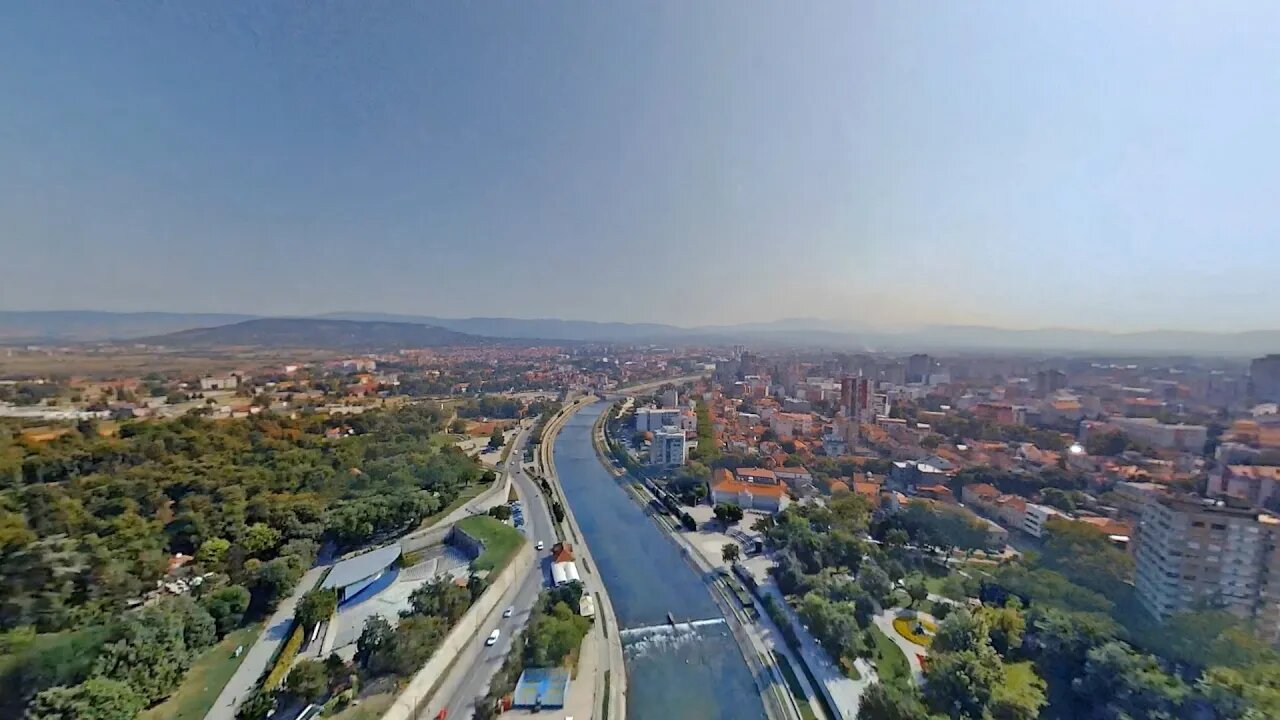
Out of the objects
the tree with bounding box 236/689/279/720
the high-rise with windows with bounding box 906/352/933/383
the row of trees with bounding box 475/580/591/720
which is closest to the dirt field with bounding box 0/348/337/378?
the tree with bounding box 236/689/279/720

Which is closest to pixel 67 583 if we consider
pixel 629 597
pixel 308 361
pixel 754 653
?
pixel 629 597

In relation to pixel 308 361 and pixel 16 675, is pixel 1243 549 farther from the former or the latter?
pixel 308 361

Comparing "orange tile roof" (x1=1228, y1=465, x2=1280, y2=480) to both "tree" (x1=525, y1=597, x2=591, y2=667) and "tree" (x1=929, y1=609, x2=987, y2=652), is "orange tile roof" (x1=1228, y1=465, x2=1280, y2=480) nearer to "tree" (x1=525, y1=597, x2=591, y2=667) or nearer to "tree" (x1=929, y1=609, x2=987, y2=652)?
"tree" (x1=929, y1=609, x2=987, y2=652)

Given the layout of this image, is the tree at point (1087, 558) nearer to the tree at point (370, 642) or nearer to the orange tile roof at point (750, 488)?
the orange tile roof at point (750, 488)

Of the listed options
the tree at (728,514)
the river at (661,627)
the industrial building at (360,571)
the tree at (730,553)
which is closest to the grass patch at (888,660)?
the river at (661,627)

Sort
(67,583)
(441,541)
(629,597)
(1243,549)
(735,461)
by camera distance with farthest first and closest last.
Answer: (735,461), (441,541), (629,597), (1243,549), (67,583)

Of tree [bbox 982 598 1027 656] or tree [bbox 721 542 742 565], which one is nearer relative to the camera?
tree [bbox 982 598 1027 656]

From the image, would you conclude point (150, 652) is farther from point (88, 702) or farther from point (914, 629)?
point (914, 629)
